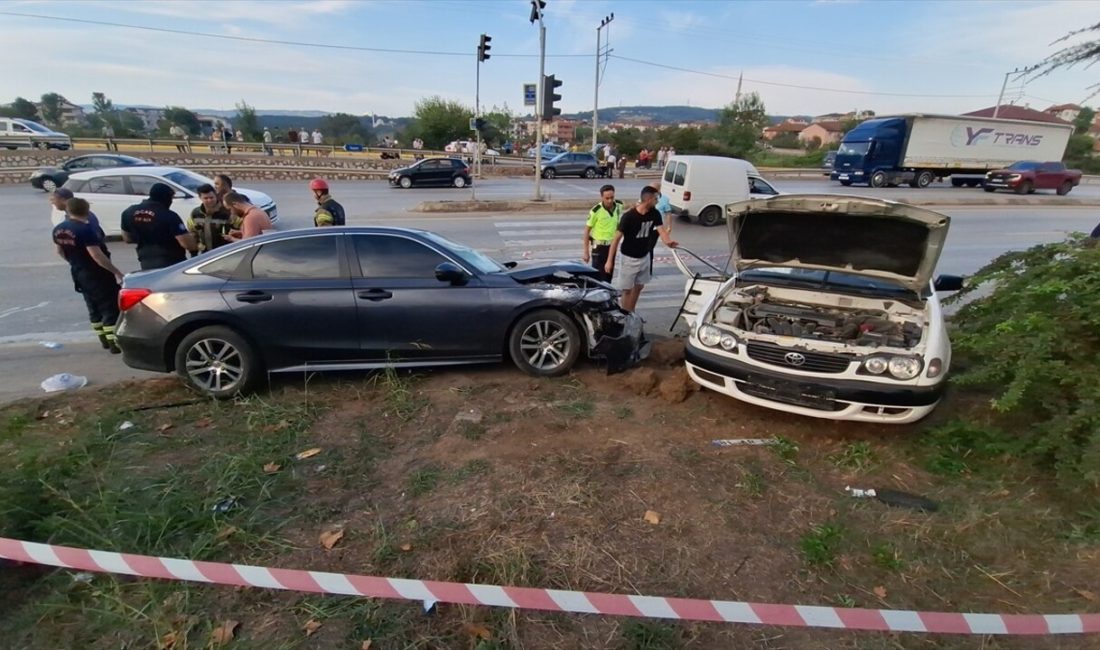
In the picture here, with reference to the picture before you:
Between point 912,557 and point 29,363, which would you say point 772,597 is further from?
point 29,363

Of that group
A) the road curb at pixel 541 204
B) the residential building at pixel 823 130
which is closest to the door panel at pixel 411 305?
the road curb at pixel 541 204

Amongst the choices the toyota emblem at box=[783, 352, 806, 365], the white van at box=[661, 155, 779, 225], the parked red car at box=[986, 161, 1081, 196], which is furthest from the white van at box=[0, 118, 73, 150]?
the parked red car at box=[986, 161, 1081, 196]

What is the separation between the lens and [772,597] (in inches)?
102

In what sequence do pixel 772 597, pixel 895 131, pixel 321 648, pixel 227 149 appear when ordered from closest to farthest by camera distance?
pixel 321 648 < pixel 772 597 < pixel 895 131 < pixel 227 149

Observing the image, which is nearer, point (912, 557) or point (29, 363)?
point (912, 557)

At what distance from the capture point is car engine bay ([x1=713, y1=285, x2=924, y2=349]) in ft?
13.2

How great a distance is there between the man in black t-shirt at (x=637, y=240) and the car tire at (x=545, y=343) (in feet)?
4.79

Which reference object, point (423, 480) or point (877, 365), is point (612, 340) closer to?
point (877, 365)

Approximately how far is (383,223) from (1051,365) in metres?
13.3

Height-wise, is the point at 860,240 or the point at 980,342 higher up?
the point at 860,240

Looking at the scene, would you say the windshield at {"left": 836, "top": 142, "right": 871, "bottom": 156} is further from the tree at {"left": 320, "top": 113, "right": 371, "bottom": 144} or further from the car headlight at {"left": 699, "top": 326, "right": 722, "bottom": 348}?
the tree at {"left": 320, "top": 113, "right": 371, "bottom": 144}

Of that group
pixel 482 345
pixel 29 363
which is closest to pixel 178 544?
pixel 482 345

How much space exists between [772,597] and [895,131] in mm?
29904

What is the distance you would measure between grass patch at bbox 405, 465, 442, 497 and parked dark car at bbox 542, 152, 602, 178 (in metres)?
29.2
